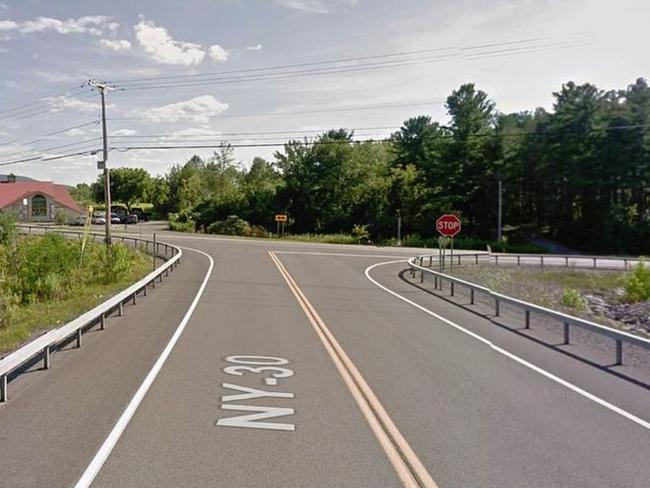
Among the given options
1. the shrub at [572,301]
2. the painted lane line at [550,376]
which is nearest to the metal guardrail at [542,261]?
the shrub at [572,301]

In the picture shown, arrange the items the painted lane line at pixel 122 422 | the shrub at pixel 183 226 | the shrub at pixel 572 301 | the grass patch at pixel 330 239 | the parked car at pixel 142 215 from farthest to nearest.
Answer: the parked car at pixel 142 215 → the shrub at pixel 183 226 → the grass patch at pixel 330 239 → the shrub at pixel 572 301 → the painted lane line at pixel 122 422

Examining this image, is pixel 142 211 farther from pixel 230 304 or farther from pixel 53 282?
pixel 230 304

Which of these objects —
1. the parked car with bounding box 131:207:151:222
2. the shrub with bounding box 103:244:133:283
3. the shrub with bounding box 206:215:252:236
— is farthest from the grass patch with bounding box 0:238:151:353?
the parked car with bounding box 131:207:151:222

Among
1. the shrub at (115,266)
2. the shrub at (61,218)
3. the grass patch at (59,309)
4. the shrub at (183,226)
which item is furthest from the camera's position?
the shrub at (61,218)

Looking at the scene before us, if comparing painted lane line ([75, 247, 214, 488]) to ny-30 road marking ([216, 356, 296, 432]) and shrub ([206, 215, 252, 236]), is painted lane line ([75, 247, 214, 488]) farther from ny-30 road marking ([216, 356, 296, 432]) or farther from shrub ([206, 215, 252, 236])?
shrub ([206, 215, 252, 236])

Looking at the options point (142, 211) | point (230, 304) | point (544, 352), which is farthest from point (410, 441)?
point (142, 211)

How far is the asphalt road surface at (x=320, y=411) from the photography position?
15.9ft

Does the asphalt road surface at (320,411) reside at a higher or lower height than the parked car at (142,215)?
lower

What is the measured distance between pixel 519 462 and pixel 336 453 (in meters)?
1.70

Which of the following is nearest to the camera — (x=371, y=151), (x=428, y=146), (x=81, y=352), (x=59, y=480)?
(x=59, y=480)

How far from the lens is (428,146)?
246 ft

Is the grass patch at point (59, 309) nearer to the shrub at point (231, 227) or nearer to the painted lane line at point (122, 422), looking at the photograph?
the painted lane line at point (122, 422)

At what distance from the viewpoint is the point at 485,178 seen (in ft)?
214

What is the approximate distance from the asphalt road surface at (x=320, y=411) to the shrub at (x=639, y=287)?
18.3 meters
